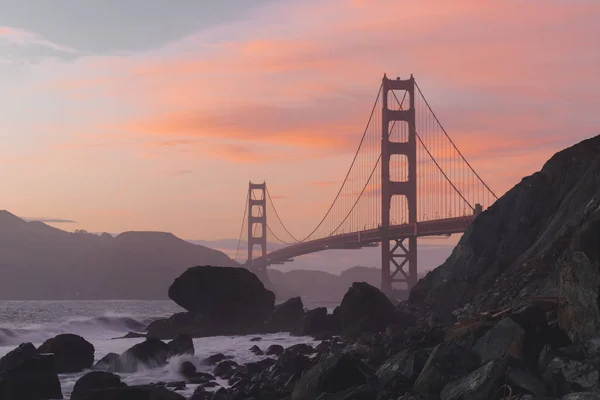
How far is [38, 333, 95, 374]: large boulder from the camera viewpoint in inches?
1019

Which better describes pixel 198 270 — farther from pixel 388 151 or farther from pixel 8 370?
pixel 388 151

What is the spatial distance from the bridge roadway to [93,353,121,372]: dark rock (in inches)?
1426

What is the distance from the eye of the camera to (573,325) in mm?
12961

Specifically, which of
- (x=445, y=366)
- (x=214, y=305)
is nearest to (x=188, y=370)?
(x=445, y=366)

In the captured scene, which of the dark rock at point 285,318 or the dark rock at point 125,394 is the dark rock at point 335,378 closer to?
the dark rock at point 125,394

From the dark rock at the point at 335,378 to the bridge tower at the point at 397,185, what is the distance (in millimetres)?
58365

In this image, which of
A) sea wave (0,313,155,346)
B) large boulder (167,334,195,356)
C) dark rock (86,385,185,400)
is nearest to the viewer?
dark rock (86,385,185,400)

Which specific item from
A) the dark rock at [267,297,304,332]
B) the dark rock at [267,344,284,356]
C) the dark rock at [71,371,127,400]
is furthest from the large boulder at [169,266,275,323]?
the dark rock at [71,371,127,400]

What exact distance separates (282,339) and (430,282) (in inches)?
300

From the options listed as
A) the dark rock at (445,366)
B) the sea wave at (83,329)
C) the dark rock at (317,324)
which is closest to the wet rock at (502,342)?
the dark rock at (445,366)

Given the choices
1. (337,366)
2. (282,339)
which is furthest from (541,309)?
(282,339)

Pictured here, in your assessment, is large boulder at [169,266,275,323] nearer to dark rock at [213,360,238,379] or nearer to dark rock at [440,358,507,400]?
dark rock at [213,360,238,379]

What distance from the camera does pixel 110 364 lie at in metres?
26.5

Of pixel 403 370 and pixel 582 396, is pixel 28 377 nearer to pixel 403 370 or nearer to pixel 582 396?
pixel 403 370
